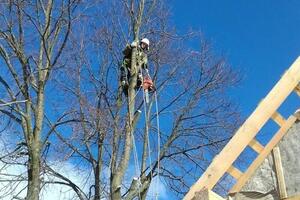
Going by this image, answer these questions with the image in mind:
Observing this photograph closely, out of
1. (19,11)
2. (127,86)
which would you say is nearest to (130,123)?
(127,86)

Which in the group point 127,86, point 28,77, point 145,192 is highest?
point 28,77

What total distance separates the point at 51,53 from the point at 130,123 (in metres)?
2.47

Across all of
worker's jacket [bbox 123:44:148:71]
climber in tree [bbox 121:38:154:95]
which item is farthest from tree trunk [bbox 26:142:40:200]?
worker's jacket [bbox 123:44:148:71]

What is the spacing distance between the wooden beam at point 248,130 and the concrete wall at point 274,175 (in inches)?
13.2

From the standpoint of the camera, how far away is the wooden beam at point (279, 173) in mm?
4838

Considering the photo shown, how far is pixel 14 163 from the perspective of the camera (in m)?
9.82

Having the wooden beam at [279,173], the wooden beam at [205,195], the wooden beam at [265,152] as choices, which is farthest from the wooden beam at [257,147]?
the wooden beam at [205,195]

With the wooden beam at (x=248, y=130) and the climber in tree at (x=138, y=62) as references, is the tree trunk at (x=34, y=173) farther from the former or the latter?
the wooden beam at (x=248, y=130)

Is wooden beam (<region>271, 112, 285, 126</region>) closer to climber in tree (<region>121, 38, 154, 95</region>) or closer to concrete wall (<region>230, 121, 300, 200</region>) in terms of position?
concrete wall (<region>230, 121, 300, 200</region>)

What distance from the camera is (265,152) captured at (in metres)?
5.18

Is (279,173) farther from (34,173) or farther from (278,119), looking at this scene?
(34,173)

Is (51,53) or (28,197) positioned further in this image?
(51,53)

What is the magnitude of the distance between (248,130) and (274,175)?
55 centimetres

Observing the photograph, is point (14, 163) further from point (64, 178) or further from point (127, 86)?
point (127, 86)
